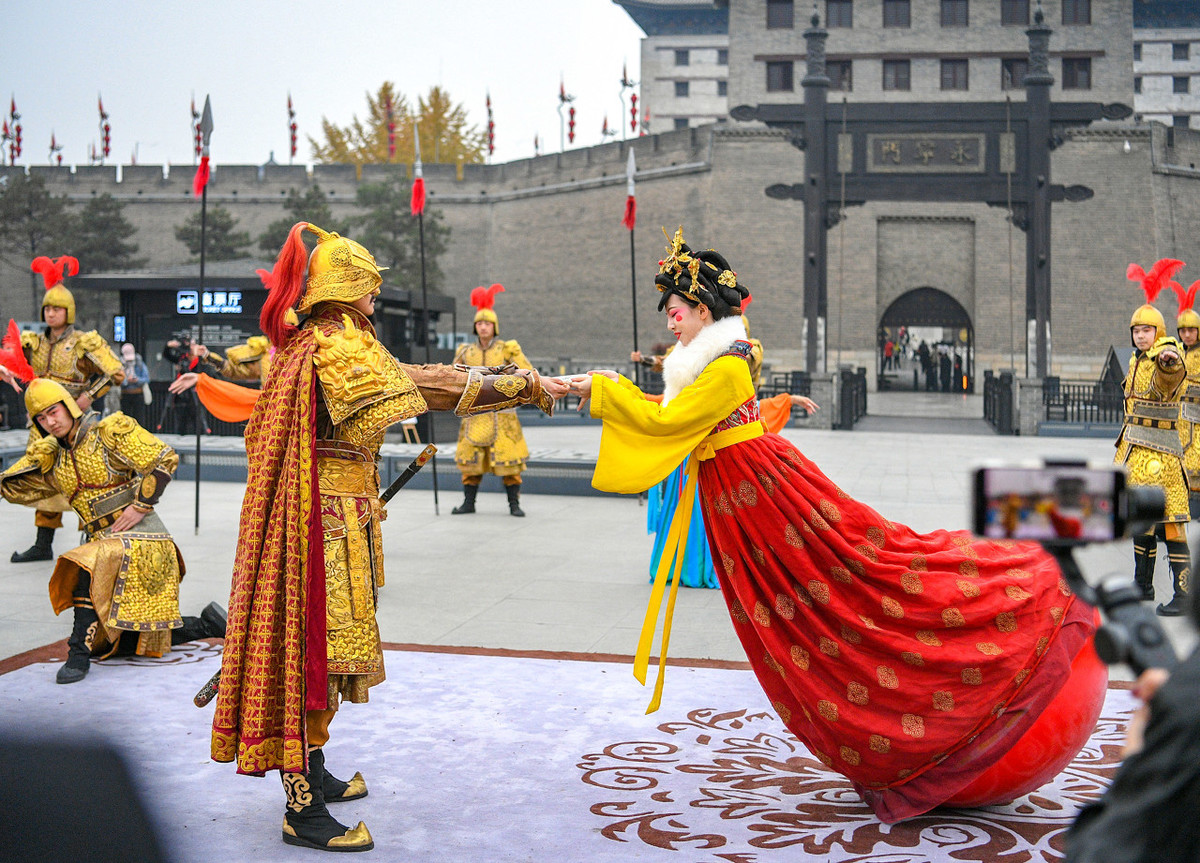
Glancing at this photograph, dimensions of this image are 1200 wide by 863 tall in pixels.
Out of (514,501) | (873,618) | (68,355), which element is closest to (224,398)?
(68,355)

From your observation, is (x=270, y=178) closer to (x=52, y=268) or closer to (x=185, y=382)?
(x=52, y=268)

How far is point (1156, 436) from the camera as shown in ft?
21.0

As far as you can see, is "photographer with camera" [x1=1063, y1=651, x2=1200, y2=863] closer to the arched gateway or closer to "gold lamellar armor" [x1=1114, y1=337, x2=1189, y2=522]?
"gold lamellar armor" [x1=1114, y1=337, x2=1189, y2=522]

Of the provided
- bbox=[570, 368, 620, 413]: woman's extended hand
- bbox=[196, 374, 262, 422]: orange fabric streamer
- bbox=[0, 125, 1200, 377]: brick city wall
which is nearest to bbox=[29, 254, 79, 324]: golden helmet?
bbox=[196, 374, 262, 422]: orange fabric streamer

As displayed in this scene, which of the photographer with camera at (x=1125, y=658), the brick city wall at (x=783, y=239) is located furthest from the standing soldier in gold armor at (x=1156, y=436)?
the brick city wall at (x=783, y=239)

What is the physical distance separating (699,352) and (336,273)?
1197 millimetres

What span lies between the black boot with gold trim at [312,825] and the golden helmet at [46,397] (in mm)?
2875

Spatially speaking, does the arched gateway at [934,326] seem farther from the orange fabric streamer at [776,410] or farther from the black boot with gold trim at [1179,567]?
the black boot with gold trim at [1179,567]

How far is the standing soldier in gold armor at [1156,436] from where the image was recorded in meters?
6.25

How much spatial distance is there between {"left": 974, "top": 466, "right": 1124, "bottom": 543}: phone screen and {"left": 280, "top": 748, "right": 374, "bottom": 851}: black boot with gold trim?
7.65 ft

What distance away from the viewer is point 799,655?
10.8 feet

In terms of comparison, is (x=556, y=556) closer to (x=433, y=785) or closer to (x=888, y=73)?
Answer: (x=433, y=785)

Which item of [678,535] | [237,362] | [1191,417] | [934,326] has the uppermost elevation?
[934,326]

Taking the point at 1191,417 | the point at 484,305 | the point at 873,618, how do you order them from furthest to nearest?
1. the point at 484,305
2. the point at 1191,417
3. the point at 873,618
